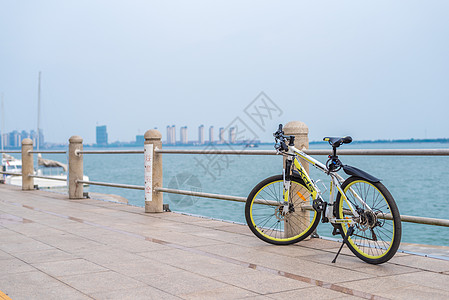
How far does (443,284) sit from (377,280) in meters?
0.51

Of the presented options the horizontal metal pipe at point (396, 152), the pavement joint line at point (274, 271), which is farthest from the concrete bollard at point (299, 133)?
the pavement joint line at point (274, 271)

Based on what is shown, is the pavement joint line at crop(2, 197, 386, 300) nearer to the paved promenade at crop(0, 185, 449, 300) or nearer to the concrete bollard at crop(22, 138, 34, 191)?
the paved promenade at crop(0, 185, 449, 300)

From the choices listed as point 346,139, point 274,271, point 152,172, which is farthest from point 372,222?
point 152,172

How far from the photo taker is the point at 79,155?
40.2ft

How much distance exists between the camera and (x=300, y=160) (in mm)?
6602

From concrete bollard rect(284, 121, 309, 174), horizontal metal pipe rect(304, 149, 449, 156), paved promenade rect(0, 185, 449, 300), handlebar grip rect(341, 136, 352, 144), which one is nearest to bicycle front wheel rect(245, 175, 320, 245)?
paved promenade rect(0, 185, 449, 300)

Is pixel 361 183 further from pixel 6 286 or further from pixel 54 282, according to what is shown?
pixel 6 286

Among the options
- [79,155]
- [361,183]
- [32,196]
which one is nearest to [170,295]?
[361,183]

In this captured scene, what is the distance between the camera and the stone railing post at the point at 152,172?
9383mm

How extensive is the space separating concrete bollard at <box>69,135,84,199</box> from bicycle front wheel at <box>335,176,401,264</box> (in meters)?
8.12

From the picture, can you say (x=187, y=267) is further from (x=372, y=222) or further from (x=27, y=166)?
(x=27, y=166)

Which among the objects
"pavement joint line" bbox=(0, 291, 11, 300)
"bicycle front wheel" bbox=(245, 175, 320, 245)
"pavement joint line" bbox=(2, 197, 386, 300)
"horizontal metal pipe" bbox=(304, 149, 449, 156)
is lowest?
"pavement joint line" bbox=(2, 197, 386, 300)

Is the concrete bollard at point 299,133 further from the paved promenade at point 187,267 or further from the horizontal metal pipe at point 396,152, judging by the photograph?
the paved promenade at point 187,267

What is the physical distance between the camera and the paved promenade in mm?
4203
